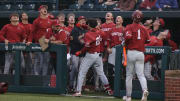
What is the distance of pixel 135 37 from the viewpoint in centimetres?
1001

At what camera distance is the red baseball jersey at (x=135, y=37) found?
390 inches

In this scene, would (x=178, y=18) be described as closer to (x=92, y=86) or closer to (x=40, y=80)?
(x=92, y=86)

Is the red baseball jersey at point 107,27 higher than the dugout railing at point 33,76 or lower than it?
higher

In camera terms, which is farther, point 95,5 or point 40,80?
point 95,5

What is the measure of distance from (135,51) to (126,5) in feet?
17.0

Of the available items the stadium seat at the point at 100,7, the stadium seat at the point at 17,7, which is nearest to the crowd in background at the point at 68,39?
the stadium seat at the point at 100,7

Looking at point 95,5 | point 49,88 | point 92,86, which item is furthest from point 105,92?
point 95,5

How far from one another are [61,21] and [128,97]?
3.68 m

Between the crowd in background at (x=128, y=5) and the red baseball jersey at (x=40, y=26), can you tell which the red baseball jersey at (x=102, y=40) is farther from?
the crowd in background at (x=128, y=5)

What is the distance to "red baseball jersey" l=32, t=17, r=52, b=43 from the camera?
12.4m

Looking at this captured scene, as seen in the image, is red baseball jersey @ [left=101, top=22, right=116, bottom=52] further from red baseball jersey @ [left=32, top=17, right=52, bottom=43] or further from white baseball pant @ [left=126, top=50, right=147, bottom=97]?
white baseball pant @ [left=126, top=50, right=147, bottom=97]

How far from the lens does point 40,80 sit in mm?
11930

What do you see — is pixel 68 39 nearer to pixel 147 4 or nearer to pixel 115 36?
pixel 115 36

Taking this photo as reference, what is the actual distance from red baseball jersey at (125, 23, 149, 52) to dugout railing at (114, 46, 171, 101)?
0.74m
